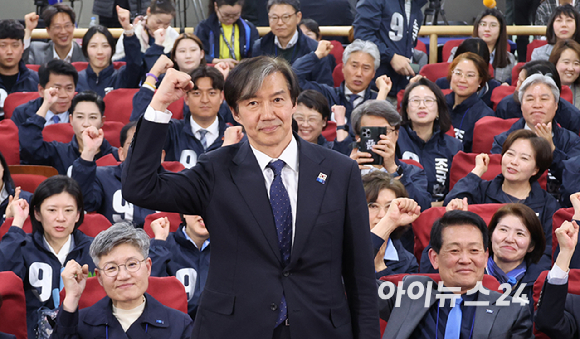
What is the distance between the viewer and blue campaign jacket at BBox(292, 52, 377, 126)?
477cm

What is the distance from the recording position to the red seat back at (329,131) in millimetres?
4558

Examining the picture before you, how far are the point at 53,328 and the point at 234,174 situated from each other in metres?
1.39

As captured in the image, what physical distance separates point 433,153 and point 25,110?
2624mm

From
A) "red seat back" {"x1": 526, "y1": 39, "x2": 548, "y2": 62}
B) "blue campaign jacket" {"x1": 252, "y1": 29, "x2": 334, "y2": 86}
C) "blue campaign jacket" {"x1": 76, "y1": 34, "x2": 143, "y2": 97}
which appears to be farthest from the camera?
"red seat back" {"x1": 526, "y1": 39, "x2": 548, "y2": 62}

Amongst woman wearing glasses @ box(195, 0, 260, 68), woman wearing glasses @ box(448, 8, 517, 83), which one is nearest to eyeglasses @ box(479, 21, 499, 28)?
woman wearing glasses @ box(448, 8, 517, 83)

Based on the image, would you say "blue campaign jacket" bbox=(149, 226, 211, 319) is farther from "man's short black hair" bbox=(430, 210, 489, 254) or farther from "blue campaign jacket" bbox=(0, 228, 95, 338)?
"man's short black hair" bbox=(430, 210, 489, 254)

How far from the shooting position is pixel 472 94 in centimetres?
468

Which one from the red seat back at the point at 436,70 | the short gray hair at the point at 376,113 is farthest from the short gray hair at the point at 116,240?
the red seat back at the point at 436,70

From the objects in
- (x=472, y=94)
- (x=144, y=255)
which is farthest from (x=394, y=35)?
(x=144, y=255)

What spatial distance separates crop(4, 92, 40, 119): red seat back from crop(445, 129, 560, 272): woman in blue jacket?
9.92ft

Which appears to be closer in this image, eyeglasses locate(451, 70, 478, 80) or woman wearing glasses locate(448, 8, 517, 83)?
eyeglasses locate(451, 70, 478, 80)

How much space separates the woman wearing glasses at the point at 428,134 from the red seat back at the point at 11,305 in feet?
7.62

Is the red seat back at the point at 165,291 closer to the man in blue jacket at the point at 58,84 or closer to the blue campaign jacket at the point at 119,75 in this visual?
the man in blue jacket at the point at 58,84

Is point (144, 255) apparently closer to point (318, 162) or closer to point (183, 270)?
point (183, 270)
